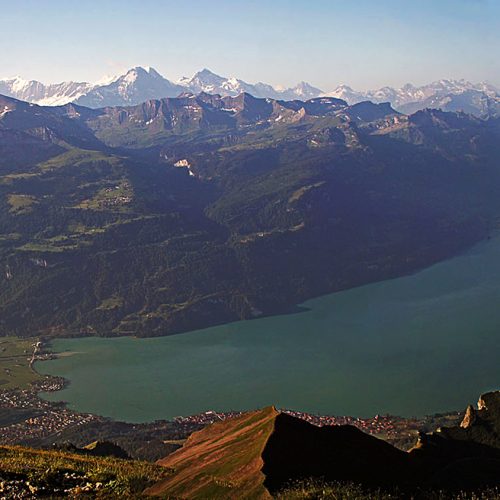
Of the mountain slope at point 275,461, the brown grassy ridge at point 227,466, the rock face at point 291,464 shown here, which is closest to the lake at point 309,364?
the rock face at point 291,464

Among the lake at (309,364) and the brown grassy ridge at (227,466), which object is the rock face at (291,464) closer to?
the brown grassy ridge at (227,466)

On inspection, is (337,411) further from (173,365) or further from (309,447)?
(309,447)

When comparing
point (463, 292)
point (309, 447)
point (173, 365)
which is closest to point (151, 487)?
point (309, 447)

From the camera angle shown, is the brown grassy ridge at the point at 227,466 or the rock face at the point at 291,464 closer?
the brown grassy ridge at the point at 227,466

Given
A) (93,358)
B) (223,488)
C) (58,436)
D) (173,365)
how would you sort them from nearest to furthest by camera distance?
1. (223,488)
2. (58,436)
3. (173,365)
4. (93,358)

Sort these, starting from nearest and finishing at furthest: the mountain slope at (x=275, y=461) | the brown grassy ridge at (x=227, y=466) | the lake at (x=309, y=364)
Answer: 1. the brown grassy ridge at (x=227, y=466)
2. the mountain slope at (x=275, y=461)
3. the lake at (x=309, y=364)

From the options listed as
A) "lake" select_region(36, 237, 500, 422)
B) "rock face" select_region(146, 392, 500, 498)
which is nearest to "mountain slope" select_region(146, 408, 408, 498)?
"rock face" select_region(146, 392, 500, 498)

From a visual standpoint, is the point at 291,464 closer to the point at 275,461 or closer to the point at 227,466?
the point at 275,461

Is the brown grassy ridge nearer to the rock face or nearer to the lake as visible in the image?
the rock face
